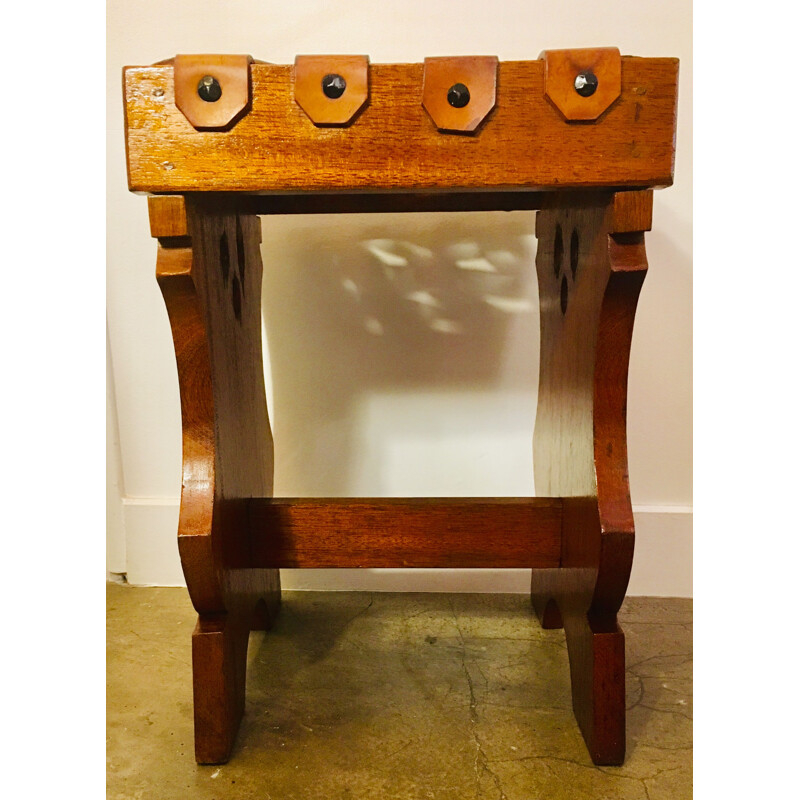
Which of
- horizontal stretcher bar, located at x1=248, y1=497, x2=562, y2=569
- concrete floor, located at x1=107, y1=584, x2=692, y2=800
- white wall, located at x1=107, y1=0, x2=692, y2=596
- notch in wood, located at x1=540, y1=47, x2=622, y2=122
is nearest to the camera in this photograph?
notch in wood, located at x1=540, y1=47, x2=622, y2=122

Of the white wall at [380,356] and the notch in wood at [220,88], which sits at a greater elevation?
the notch in wood at [220,88]

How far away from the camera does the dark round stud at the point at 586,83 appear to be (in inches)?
26.2

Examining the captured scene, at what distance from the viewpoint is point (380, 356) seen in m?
1.29

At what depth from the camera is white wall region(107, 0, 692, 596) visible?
1.24 metres

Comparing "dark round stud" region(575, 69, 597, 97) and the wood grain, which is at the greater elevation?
"dark round stud" region(575, 69, 597, 97)

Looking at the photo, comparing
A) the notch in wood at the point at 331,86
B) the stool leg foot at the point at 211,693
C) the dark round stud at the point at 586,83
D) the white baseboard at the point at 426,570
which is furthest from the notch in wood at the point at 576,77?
the white baseboard at the point at 426,570

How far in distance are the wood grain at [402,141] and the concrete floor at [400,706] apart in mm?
670

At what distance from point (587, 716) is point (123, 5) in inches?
55.1

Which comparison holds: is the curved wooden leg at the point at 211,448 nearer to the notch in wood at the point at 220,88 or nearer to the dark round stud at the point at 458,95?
the notch in wood at the point at 220,88

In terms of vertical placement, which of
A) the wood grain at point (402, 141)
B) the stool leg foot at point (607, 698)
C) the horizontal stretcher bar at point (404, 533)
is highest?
the wood grain at point (402, 141)

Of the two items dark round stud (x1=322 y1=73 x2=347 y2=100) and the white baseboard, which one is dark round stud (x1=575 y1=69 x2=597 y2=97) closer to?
dark round stud (x1=322 y1=73 x2=347 y2=100)

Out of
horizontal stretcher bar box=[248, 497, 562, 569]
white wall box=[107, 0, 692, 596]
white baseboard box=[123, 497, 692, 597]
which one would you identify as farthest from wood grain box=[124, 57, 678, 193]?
white baseboard box=[123, 497, 692, 597]

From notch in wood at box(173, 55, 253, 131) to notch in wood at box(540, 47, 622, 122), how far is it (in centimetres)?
30


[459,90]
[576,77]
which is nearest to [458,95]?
[459,90]
